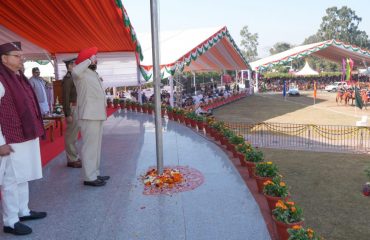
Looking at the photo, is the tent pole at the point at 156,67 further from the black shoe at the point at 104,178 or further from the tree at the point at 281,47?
the tree at the point at 281,47

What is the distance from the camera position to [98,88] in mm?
3830

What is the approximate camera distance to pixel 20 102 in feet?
9.23

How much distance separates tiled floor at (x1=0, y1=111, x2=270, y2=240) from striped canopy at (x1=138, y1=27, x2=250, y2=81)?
7355 millimetres

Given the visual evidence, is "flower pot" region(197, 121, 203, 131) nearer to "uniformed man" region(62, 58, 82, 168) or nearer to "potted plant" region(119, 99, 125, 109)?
"uniformed man" region(62, 58, 82, 168)

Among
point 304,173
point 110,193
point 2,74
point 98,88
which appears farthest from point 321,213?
point 2,74

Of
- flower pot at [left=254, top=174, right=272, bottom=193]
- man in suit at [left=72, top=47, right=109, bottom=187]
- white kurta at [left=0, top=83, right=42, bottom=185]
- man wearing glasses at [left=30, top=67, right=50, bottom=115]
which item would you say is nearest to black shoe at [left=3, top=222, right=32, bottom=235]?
white kurta at [left=0, top=83, right=42, bottom=185]

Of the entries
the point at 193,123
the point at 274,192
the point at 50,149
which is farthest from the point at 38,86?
the point at 274,192

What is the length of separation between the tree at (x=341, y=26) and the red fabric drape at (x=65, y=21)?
82.3 m

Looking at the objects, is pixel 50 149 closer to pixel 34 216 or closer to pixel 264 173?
pixel 34 216

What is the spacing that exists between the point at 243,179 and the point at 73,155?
239cm

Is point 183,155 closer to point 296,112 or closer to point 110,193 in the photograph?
point 110,193

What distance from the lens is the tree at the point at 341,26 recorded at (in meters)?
80.2

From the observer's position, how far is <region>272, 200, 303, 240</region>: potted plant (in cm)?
261

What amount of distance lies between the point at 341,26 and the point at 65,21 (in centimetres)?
8583
